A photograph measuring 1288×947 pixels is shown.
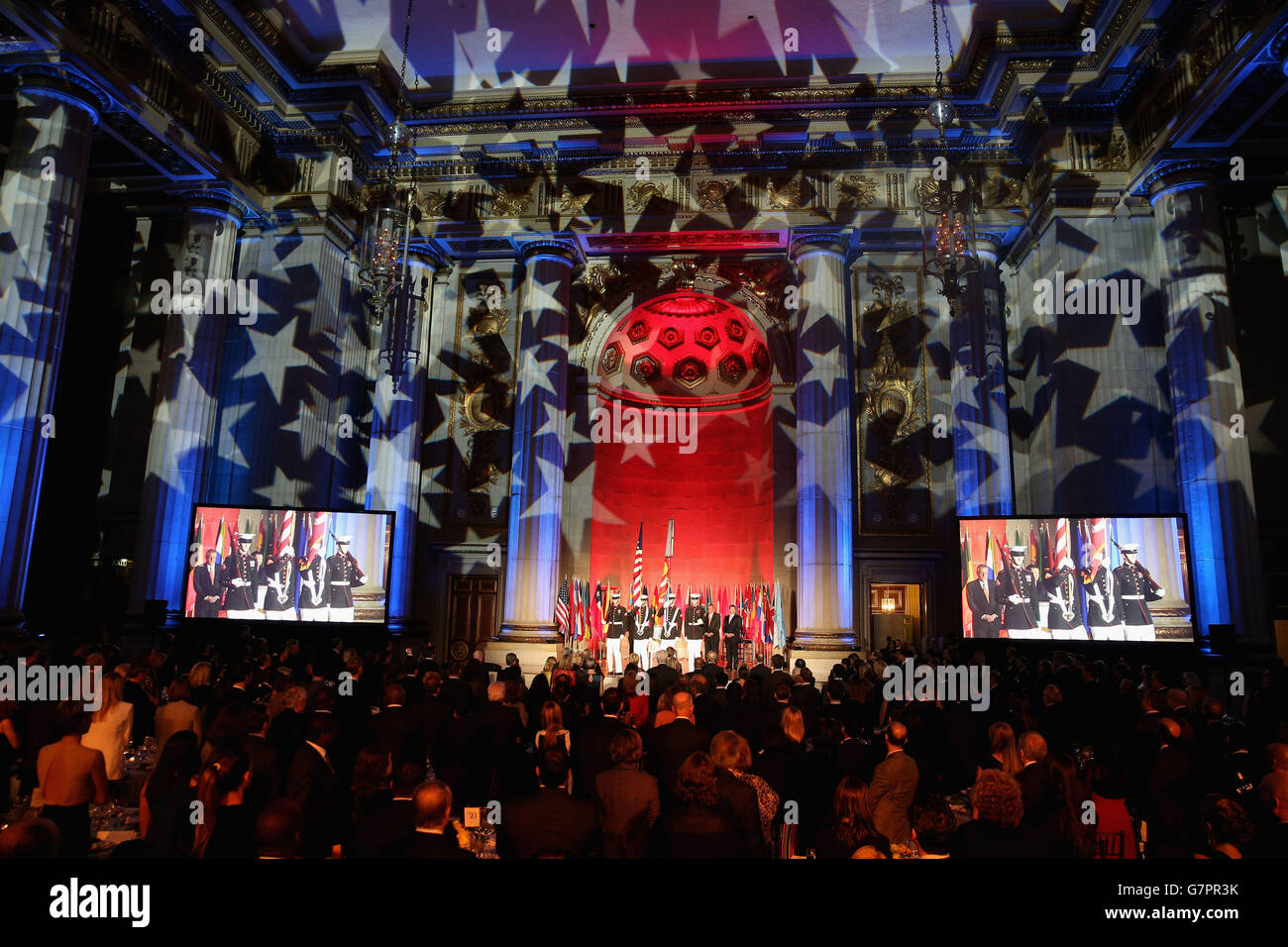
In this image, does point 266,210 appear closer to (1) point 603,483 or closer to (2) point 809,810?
(1) point 603,483

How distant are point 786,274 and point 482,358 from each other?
837 centimetres

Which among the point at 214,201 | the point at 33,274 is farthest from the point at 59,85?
the point at 214,201

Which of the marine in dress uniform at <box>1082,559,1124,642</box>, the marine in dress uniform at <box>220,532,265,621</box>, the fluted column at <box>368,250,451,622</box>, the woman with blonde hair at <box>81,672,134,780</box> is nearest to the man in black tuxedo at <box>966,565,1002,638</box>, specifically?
the marine in dress uniform at <box>1082,559,1124,642</box>

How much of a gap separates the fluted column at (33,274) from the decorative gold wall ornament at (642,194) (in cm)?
1078

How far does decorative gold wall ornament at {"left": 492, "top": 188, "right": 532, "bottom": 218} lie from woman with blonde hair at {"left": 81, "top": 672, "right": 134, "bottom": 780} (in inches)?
594

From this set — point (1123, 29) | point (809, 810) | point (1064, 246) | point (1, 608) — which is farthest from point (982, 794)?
point (1123, 29)

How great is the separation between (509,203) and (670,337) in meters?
7.19

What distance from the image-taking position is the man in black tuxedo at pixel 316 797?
4695 mm

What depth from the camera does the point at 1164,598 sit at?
13.6 m

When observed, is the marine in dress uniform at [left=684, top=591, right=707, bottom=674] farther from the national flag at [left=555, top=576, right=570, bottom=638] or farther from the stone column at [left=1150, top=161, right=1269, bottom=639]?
the stone column at [left=1150, top=161, right=1269, bottom=639]

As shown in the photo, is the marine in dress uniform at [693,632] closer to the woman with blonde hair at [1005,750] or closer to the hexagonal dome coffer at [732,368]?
the hexagonal dome coffer at [732,368]

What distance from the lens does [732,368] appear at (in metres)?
24.4

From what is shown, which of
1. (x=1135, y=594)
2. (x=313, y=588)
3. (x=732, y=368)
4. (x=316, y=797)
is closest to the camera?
(x=316, y=797)

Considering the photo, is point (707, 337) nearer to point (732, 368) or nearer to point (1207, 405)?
point (732, 368)
